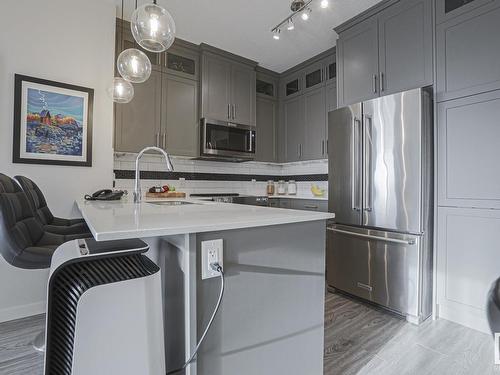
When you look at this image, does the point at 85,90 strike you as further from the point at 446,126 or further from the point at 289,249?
the point at 446,126

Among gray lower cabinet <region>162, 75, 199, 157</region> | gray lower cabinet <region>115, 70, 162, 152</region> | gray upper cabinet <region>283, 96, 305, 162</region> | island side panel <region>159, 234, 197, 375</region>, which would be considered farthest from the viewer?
gray upper cabinet <region>283, 96, 305, 162</region>

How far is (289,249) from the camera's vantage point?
1221 millimetres

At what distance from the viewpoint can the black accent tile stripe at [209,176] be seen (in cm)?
317

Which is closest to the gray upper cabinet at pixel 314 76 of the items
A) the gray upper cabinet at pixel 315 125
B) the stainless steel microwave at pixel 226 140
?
the gray upper cabinet at pixel 315 125

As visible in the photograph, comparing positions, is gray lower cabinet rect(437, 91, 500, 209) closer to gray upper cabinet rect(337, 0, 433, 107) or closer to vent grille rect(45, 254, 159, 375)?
gray upper cabinet rect(337, 0, 433, 107)

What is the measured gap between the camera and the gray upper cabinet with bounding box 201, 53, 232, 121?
3.40 meters

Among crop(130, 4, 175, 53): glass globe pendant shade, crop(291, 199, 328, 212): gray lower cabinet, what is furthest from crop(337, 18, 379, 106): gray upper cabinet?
crop(130, 4, 175, 53): glass globe pendant shade

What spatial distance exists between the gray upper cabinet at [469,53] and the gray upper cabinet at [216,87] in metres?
2.32

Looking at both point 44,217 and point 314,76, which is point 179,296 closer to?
point 44,217

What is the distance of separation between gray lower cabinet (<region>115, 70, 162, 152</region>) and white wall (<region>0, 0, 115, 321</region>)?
0.20 metres

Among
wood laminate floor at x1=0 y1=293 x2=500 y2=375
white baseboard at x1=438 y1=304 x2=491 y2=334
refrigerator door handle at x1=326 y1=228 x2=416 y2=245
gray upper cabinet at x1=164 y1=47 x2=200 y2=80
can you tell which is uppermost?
gray upper cabinet at x1=164 y1=47 x2=200 y2=80

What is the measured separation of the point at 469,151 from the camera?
201 cm

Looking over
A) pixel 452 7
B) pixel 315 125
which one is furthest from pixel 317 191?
pixel 452 7

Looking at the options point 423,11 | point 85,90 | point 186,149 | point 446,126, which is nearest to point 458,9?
point 423,11
